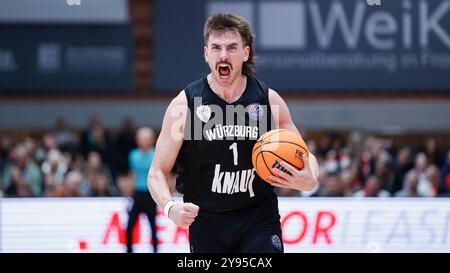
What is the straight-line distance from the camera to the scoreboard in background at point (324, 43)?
15.7m

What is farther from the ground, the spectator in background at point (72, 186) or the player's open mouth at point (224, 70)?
the player's open mouth at point (224, 70)

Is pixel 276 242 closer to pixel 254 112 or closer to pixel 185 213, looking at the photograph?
pixel 185 213

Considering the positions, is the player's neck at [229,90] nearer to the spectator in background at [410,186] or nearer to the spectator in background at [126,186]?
the spectator in background at [126,186]

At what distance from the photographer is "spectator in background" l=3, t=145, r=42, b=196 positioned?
14.5 m

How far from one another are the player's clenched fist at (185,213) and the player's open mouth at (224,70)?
0.96 meters

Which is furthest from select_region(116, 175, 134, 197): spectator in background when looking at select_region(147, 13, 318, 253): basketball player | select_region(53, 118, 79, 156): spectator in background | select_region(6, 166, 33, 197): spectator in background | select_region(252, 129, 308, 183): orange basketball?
select_region(252, 129, 308, 183): orange basketball

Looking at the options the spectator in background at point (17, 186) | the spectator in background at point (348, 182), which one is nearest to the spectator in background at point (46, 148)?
Result: the spectator in background at point (17, 186)

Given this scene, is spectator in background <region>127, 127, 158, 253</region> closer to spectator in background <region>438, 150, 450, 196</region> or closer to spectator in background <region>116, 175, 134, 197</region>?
spectator in background <region>116, 175, 134, 197</region>

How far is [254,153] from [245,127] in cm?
31

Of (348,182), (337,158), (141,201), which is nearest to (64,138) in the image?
(337,158)

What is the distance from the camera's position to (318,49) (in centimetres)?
1620
